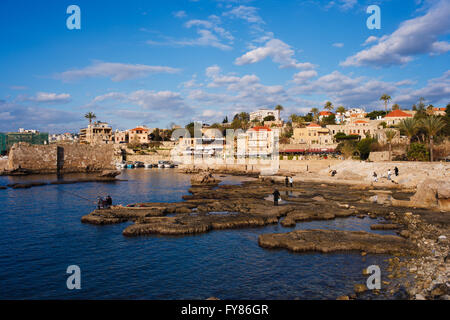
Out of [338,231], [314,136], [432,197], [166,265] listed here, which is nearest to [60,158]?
[166,265]

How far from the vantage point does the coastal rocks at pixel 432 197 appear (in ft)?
83.9

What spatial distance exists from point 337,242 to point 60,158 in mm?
73672

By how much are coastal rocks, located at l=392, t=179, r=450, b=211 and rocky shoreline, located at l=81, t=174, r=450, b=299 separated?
63 cm

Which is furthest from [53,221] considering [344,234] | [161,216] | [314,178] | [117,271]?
[314,178]

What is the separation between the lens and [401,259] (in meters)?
15.5

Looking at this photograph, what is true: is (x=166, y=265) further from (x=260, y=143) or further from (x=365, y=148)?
(x=260, y=143)

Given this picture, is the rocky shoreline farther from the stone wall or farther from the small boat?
the small boat

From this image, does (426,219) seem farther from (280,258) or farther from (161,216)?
(161,216)

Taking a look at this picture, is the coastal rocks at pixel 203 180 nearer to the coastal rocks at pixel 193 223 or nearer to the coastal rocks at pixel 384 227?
the coastal rocks at pixel 193 223

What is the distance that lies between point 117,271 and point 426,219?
20435 mm

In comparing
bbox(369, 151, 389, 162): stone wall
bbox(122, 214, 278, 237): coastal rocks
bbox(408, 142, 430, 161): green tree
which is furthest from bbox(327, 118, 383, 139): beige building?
bbox(122, 214, 278, 237): coastal rocks

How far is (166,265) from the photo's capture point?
50.7 ft

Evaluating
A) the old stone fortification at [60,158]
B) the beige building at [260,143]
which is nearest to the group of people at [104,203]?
the old stone fortification at [60,158]

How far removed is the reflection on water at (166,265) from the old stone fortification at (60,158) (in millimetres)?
54797
